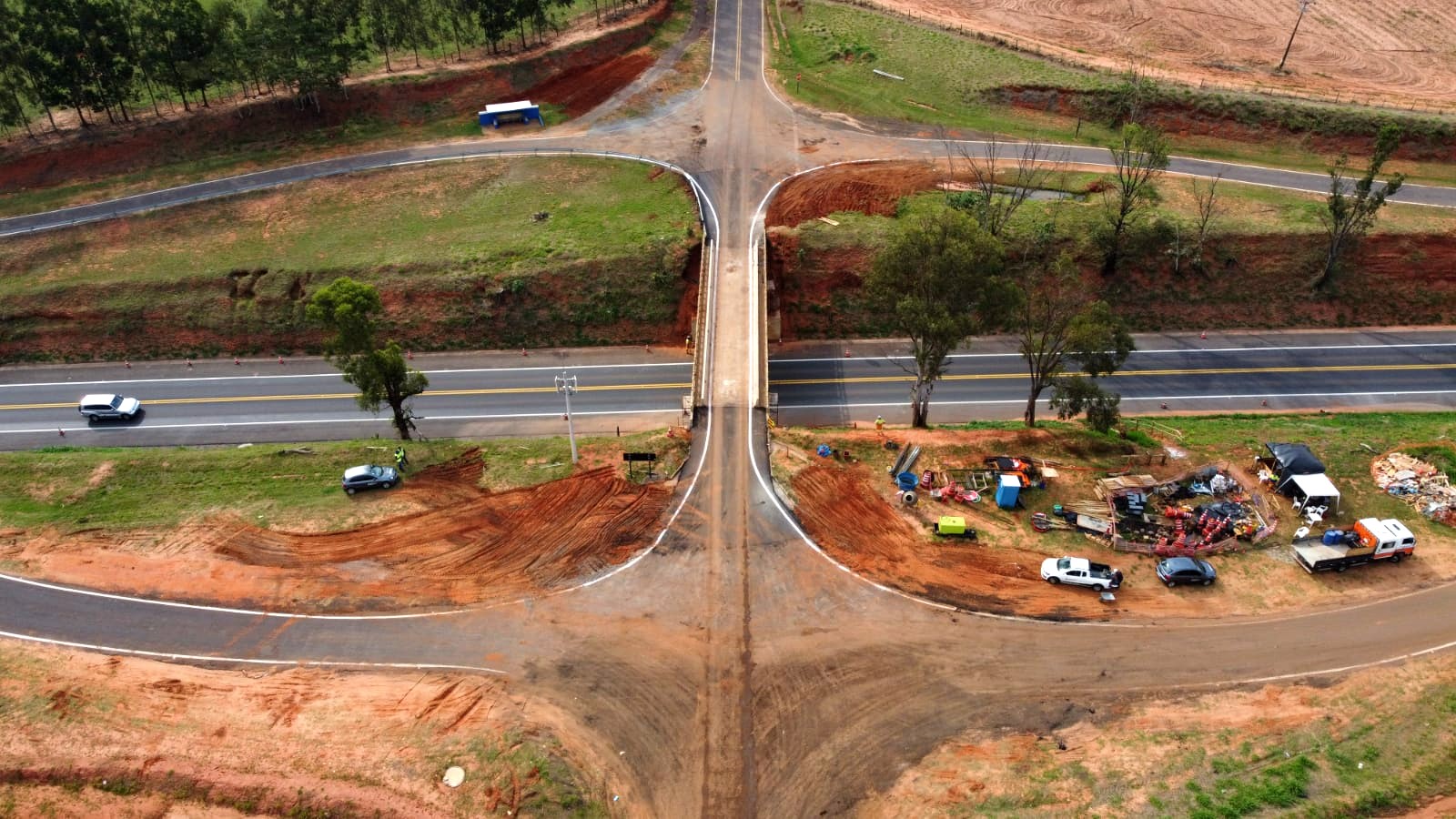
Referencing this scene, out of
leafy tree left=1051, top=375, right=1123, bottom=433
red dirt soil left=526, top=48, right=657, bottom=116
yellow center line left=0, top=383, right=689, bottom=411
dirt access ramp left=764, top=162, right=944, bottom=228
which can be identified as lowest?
yellow center line left=0, top=383, right=689, bottom=411

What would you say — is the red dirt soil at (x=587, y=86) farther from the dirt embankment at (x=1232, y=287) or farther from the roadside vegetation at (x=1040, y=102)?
the dirt embankment at (x=1232, y=287)

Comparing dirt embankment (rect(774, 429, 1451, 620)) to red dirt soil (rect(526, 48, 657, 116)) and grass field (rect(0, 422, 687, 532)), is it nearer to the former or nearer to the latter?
grass field (rect(0, 422, 687, 532))

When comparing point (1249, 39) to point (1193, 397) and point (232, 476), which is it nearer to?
point (1193, 397)

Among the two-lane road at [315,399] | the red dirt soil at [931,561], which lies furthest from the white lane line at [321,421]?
the red dirt soil at [931,561]

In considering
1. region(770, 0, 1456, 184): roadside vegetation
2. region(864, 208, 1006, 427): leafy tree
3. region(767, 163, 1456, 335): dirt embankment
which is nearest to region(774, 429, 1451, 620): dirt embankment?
region(864, 208, 1006, 427): leafy tree

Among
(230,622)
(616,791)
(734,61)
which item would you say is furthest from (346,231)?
(616,791)

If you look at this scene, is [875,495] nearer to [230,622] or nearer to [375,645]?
[375,645]
